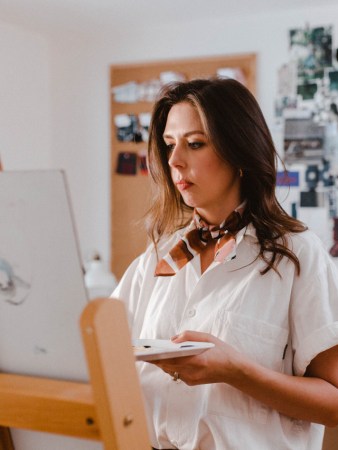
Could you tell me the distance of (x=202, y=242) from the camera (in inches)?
57.7

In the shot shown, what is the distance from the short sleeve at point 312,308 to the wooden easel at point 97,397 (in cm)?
51

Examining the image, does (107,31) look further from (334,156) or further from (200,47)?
(334,156)

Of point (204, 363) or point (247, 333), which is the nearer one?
point (204, 363)

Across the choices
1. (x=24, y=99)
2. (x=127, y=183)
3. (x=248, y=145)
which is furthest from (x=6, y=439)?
(x=24, y=99)

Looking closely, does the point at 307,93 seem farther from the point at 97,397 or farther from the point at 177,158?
the point at 97,397

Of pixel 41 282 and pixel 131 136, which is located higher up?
pixel 131 136

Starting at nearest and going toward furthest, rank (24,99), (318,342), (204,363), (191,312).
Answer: (204,363) < (318,342) < (191,312) < (24,99)

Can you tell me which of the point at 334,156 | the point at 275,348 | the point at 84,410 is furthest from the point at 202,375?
the point at 334,156

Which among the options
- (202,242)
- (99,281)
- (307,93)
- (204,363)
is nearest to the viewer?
(204,363)

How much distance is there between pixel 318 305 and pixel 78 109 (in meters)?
3.55

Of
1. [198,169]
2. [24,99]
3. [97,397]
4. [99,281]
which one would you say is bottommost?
[99,281]

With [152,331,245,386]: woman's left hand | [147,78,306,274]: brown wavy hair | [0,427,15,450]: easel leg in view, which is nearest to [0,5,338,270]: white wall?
[147,78,306,274]: brown wavy hair

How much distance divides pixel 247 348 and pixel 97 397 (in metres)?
0.55

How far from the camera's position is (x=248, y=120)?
1398 mm
